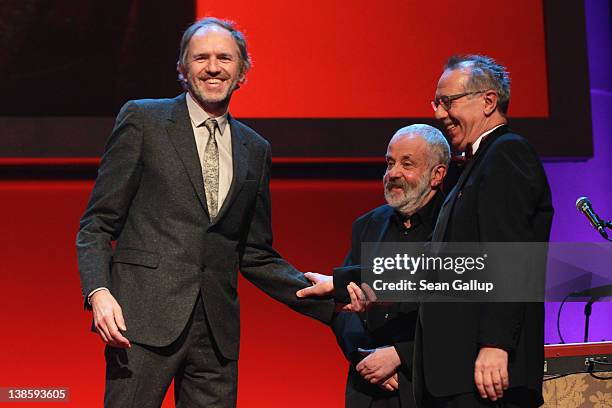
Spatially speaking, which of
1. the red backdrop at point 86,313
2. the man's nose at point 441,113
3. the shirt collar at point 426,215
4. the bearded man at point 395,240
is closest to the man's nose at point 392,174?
the bearded man at point 395,240

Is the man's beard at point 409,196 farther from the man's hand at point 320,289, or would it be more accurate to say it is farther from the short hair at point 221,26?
the short hair at point 221,26

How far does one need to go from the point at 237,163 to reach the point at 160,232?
300 millimetres

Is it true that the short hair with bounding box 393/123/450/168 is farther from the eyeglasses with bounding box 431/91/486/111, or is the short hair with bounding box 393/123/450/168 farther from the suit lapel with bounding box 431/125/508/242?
the suit lapel with bounding box 431/125/508/242

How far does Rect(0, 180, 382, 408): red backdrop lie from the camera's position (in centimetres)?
335

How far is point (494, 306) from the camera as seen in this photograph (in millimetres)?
1881

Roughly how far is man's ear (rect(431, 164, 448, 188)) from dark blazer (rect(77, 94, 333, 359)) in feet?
2.04

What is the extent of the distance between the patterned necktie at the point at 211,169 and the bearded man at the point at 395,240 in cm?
50

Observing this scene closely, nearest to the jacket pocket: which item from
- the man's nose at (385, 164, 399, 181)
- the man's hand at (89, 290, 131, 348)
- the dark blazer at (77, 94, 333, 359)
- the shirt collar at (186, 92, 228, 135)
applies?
the dark blazer at (77, 94, 333, 359)

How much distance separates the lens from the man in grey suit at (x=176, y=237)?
2.15 meters

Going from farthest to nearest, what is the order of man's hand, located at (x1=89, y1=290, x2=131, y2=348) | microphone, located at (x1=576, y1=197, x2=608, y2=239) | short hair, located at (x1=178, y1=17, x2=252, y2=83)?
1. microphone, located at (x1=576, y1=197, x2=608, y2=239)
2. short hair, located at (x1=178, y1=17, x2=252, y2=83)
3. man's hand, located at (x1=89, y1=290, x2=131, y2=348)

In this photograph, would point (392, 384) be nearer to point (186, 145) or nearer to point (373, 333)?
point (373, 333)

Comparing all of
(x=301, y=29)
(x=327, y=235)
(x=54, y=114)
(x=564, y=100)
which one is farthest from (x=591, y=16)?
(x=54, y=114)

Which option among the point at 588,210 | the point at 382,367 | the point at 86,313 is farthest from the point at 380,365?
the point at 86,313

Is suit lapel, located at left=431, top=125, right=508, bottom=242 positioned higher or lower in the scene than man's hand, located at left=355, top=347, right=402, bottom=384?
higher
